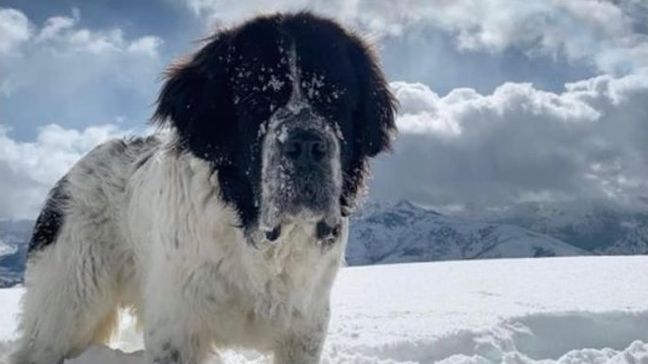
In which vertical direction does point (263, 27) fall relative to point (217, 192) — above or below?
above

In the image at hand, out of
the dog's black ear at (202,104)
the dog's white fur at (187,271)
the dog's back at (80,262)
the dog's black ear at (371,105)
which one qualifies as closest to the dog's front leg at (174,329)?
the dog's white fur at (187,271)

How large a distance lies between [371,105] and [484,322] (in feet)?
10.9

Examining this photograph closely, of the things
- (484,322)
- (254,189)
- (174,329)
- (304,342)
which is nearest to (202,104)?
(254,189)

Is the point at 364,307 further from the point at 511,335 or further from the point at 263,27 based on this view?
the point at 263,27

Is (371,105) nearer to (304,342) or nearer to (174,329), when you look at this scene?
(304,342)

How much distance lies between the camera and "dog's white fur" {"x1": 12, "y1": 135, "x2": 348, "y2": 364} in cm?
405

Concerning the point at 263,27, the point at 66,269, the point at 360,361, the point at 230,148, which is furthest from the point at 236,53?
the point at 360,361

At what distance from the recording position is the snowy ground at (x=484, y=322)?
5.91 meters

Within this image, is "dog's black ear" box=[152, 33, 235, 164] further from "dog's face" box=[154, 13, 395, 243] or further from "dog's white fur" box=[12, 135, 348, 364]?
"dog's white fur" box=[12, 135, 348, 364]

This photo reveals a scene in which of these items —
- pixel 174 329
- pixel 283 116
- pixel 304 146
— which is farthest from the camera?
pixel 174 329

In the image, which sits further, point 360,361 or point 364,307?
point 364,307

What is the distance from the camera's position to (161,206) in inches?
169

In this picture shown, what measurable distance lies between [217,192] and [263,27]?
0.87 m

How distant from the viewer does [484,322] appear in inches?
275
